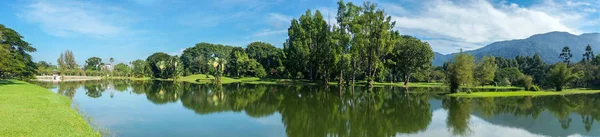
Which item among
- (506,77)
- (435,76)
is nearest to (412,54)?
(506,77)

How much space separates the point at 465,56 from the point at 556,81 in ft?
75.4

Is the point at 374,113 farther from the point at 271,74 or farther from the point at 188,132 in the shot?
the point at 271,74

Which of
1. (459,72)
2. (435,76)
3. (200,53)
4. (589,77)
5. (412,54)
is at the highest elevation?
(200,53)

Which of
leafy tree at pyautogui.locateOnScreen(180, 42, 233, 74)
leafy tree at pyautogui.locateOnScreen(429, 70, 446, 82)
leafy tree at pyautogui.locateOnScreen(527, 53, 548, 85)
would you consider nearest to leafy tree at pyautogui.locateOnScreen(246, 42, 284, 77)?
leafy tree at pyautogui.locateOnScreen(180, 42, 233, 74)

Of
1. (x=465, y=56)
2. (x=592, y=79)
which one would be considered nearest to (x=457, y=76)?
(x=465, y=56)

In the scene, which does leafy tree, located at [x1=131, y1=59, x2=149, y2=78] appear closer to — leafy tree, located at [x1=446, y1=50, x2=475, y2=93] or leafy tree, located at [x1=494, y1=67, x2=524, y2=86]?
leafy tree, located at [x1=494, y1=67, x2=524, y2=86]

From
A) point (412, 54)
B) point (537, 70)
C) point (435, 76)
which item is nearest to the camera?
point (412, 54)

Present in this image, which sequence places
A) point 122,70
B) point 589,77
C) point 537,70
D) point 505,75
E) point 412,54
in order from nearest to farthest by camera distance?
point 412,54 → point 589,77 → point 505,75 → point 537,70 → point 122,70

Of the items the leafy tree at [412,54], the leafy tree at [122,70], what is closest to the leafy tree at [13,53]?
the leafy tree at [412,54]

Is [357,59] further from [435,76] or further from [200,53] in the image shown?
[200,53]

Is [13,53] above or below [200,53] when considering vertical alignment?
below

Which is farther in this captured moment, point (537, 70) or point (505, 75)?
point (537, 70)

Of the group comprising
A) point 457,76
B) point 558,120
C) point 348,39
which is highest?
point 348,39

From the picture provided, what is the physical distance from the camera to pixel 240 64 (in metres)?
98.9
